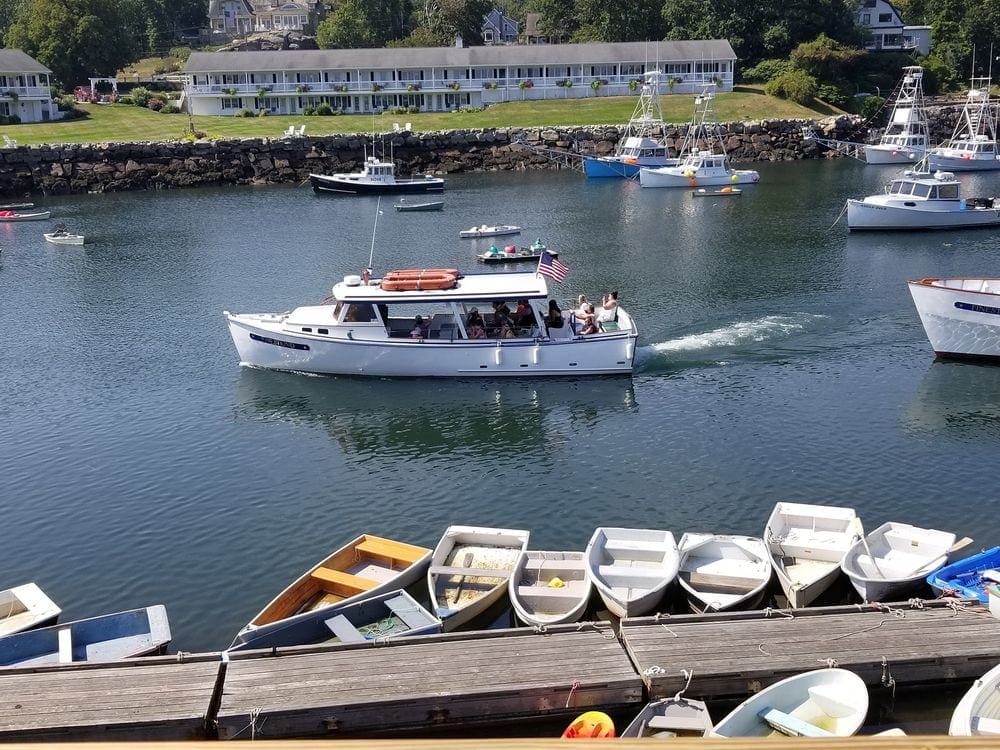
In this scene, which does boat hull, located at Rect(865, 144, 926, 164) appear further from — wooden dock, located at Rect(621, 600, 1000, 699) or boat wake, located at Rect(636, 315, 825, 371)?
wooden dock, located at Rect(621, 600, 1000, 699)

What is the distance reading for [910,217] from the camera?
6562 centimetres

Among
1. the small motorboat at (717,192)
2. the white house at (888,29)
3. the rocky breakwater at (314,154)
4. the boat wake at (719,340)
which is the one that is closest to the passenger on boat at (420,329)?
the boat wake at (719,340)

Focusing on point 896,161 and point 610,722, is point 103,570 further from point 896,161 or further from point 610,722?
point 896,161

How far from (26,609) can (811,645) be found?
17.0 m

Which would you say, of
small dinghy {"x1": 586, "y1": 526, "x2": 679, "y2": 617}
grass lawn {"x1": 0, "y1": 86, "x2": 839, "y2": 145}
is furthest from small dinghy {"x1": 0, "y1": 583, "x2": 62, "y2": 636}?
grass lawn {"x1": 0, "y1": 86, "x2": 839, "y2": 145}

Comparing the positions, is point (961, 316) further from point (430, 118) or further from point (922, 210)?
point (430, 118)

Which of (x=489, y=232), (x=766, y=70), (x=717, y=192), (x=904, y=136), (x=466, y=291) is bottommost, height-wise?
(x=489, y=232)

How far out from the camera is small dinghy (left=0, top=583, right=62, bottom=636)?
2095 cm

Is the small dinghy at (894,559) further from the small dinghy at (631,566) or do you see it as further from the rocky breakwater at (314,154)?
the rocky breakwater at (314,154)

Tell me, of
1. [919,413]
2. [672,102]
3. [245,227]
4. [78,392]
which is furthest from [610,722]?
[672,102]

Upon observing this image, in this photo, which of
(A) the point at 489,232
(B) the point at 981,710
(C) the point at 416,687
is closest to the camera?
(B) the point at 981,710

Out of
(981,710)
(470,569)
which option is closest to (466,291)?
(470,569)

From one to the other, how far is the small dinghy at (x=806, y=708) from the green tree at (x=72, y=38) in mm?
140264

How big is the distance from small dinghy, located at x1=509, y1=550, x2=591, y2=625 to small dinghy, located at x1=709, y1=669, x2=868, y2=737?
192 inches
